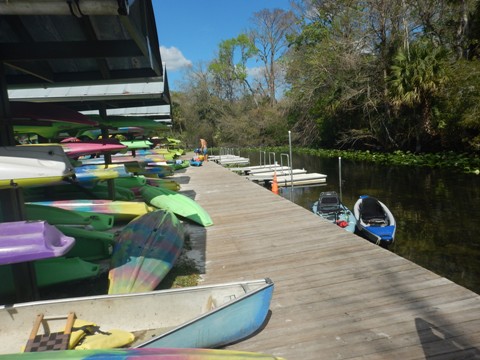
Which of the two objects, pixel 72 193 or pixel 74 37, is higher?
pixel 74 37

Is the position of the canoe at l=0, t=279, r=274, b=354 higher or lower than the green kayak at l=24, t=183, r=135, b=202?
lower

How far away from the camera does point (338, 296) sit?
4191 millimetres

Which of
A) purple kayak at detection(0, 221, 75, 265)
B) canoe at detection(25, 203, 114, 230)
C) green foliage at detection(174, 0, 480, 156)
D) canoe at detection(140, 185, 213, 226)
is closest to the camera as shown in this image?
purple kayak at detection(0, 221, 75, 265)

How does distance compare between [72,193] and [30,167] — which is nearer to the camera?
[30,167]

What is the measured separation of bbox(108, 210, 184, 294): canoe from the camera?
166 inches

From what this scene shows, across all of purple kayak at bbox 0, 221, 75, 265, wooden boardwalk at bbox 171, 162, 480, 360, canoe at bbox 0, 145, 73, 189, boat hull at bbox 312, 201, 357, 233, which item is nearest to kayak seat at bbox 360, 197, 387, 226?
boat hull at bbox 312, 201, 357, 233

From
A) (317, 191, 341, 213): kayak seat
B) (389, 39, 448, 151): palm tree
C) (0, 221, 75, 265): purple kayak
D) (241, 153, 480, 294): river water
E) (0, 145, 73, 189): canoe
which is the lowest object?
(241, 153, 480, 294): river water

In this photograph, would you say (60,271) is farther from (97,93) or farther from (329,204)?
(329,204)

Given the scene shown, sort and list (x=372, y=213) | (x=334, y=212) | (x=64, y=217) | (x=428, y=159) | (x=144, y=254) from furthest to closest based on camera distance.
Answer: (x=428, y=159) → (x=334, y=212) → (x=372, y=213) → (x=64, y=217) → (x=144, y=254)

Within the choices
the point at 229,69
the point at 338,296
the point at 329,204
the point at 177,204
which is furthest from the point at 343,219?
the point at 229,69

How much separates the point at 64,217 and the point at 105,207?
1.17m

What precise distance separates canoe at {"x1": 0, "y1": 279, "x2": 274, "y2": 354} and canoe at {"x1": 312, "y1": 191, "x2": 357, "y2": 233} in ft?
18.5

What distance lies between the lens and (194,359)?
234 cm

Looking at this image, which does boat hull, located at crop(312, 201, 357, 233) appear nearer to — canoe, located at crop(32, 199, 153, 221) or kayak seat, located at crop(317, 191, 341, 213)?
kayak seat, located at crop(317, 191, 341, 213)
